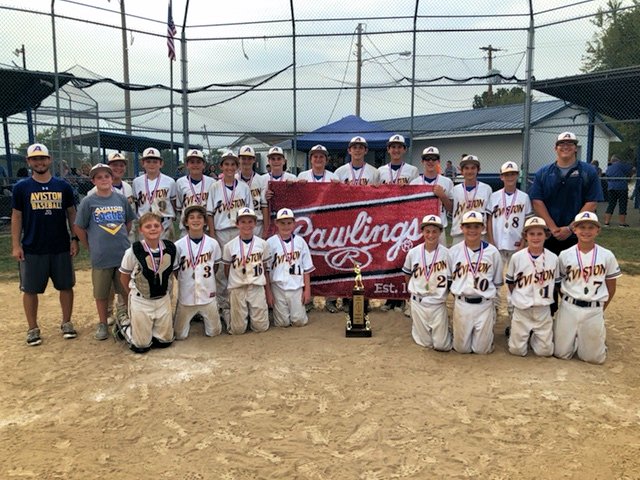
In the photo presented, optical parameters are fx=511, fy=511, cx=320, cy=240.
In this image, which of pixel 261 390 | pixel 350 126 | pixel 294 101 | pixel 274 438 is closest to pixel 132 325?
pixel 261 390

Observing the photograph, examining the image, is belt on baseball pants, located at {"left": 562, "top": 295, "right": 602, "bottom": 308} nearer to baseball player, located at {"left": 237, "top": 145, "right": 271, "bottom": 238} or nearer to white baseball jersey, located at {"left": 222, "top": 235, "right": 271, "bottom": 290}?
white baseball jersey, located at {"left": 222, "top": 235, "right": 271, "bottom": 290}

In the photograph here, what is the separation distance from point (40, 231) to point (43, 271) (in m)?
0.40

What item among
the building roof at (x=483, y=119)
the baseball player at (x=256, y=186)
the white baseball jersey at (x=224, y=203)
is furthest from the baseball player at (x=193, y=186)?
the building roof at (x=483, y=119)

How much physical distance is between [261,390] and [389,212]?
287cm

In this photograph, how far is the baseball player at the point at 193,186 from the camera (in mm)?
5891

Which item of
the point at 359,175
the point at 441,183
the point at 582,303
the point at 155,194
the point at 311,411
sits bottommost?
the point at 311,411

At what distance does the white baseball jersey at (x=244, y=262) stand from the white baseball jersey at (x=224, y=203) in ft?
1.75

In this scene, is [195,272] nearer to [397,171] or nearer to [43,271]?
[43,271]

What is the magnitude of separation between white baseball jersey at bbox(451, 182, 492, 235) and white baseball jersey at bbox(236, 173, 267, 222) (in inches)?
89.0

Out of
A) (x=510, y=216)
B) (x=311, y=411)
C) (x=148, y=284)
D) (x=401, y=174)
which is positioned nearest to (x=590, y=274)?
(x=510, y=216)

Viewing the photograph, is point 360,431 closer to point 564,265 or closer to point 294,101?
point 564,265

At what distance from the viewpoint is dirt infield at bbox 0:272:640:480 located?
2.97 metres

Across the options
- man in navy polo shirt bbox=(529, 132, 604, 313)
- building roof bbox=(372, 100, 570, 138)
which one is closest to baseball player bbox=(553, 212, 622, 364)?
man in navy polo shirt bbox=(529, 132, 604, 313)

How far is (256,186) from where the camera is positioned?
617cm
